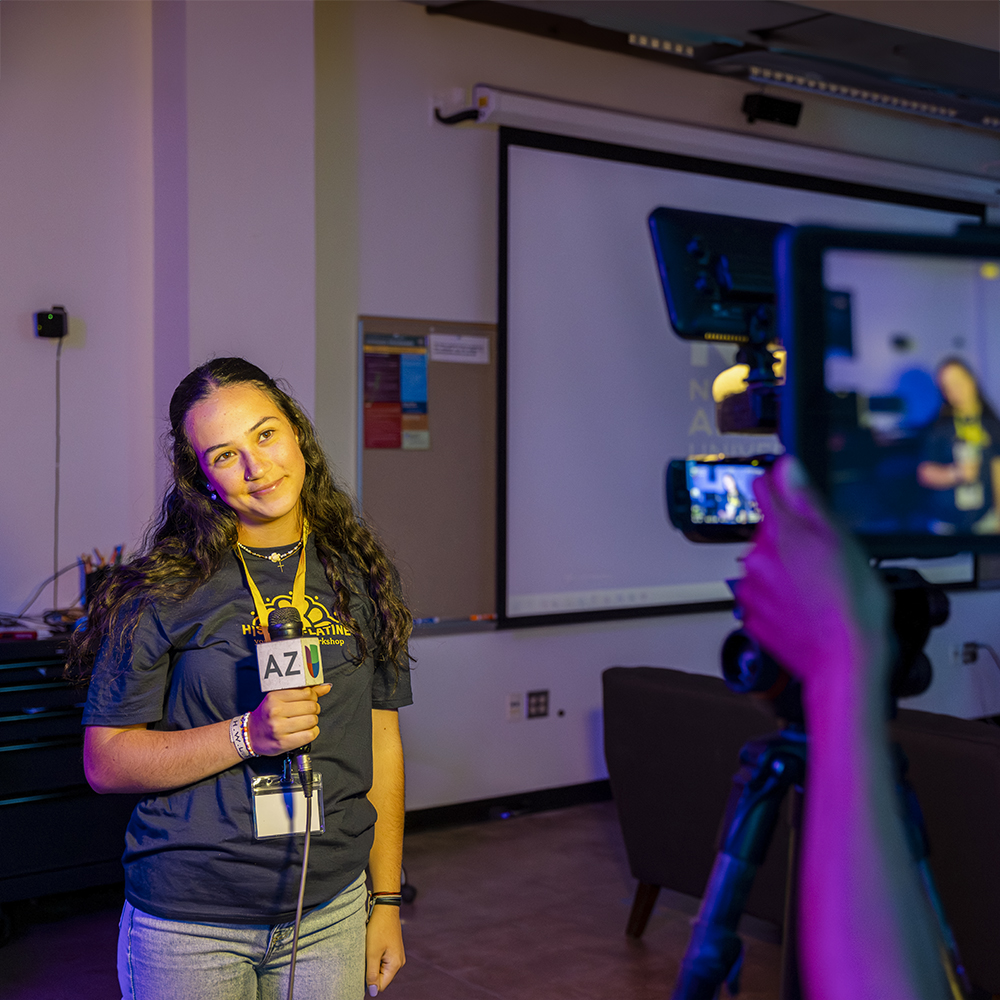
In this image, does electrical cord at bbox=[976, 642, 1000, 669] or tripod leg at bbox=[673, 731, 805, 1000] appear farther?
electrical cord at bbox=[976, 642, 1000, 669]

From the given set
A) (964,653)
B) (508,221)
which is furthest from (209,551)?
(964,653)

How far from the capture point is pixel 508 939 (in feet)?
10.8

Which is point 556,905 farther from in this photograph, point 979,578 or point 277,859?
point 979,578

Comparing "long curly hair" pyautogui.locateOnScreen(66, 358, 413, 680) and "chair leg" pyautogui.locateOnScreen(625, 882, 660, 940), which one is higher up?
"long curly hair" pyautogui.locateOnScreen(66, 358, 413, 680)

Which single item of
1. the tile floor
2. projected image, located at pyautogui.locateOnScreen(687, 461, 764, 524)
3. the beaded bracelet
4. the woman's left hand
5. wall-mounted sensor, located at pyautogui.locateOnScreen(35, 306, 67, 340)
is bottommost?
the tile floor

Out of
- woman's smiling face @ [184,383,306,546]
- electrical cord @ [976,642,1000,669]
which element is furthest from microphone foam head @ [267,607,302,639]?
electrical cord @ [976,642,1000,669]

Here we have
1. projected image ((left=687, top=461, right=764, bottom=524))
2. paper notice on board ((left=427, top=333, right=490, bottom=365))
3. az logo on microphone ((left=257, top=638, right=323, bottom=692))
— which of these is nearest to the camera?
projected image ((left=687, top=461, right=764, bottom=524))

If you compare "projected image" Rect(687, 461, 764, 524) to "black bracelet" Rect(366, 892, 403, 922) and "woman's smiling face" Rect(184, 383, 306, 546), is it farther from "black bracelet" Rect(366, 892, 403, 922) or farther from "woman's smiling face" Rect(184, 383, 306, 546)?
"black bracelet" Rect(366, 892, 403, 922)

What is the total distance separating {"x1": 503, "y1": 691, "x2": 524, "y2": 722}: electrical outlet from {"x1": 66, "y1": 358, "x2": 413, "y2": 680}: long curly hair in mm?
2962

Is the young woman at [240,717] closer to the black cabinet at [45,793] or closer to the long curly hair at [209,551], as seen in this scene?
the long curly hair at [209,551]

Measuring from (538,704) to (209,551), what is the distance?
10.8 ft

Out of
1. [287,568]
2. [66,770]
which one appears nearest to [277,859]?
[287,568]

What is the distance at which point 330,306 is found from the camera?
4125 mm

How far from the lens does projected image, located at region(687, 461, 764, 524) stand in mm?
1158
